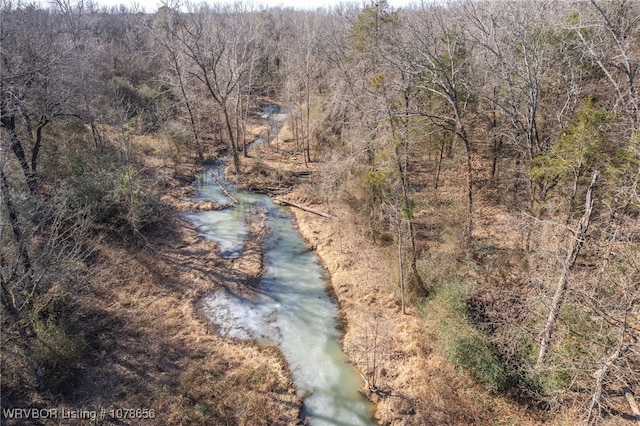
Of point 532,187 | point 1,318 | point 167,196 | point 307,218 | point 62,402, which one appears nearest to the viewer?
point 1,318

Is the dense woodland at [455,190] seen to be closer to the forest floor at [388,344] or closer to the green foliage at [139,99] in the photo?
the forest floor at [388,344]

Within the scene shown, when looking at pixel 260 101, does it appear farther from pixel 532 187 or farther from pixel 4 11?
pixel 532 187

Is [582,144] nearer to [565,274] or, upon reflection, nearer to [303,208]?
[565,274]

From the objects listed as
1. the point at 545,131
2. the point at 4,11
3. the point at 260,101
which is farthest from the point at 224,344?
the point at 260,101

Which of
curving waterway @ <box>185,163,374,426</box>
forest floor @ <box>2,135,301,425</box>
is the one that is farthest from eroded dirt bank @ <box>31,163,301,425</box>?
curving waterway @ <box>185,163,374,426</box>

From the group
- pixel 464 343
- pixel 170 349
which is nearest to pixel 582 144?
pixel 464 343
